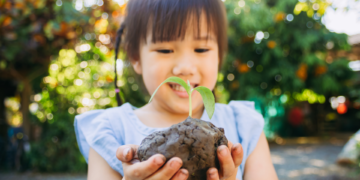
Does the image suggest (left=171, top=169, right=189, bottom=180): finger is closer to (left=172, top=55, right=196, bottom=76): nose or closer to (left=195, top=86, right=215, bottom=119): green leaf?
(left=195, top=86, right=215, bottom=119): green leaf

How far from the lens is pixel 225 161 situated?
85cm

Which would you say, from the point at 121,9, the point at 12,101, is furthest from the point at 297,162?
the point at 12,101

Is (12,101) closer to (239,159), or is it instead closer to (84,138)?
(84,138)

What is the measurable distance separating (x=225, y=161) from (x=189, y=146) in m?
0.12

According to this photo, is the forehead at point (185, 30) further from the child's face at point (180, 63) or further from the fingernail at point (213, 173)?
the fingernail at point (213, 173)

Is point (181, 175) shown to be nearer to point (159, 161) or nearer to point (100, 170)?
point (159, 161)

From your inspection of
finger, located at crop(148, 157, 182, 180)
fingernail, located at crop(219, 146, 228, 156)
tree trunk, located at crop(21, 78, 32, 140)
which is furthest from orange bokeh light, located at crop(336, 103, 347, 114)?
finger, located at crop(148, 157, 182, 180)

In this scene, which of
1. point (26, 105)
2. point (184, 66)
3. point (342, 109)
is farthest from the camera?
point (342, 109)

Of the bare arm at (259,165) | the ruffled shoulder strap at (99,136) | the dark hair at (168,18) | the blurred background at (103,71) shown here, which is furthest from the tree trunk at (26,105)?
the bare arm at (259,165)

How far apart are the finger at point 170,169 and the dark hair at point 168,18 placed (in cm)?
72

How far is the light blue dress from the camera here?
1.41m

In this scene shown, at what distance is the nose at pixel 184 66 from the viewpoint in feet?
4.32

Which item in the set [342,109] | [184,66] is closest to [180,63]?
[184,66]

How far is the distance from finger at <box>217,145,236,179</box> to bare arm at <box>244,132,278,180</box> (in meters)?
0.58
